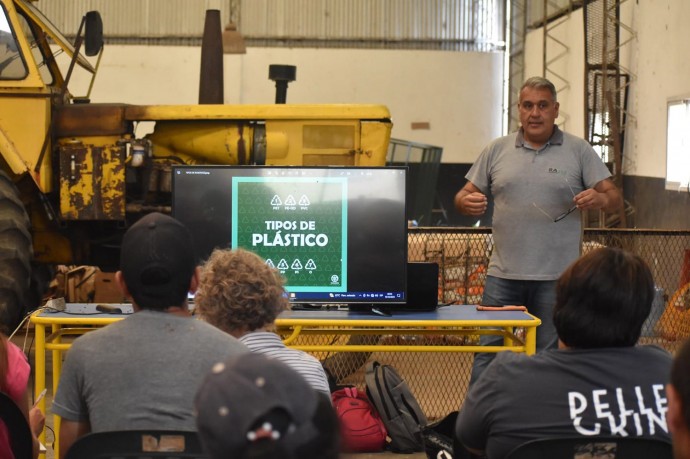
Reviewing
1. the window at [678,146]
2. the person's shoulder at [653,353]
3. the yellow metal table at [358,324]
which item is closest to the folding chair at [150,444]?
the person's shoulder at [653,353]

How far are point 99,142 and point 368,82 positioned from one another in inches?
436

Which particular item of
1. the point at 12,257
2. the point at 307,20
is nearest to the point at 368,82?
the point at 307,20

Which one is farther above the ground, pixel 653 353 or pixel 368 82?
pixel 368 82

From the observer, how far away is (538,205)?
4.74 meters

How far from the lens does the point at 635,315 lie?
250cm

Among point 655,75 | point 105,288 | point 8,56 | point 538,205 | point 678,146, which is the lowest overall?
point 105,288

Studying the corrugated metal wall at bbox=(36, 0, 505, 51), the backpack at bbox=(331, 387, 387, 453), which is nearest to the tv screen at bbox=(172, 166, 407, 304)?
the backpack at bbox=(331, 387, 387, 453)

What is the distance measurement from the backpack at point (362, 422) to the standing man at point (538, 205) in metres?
0.57

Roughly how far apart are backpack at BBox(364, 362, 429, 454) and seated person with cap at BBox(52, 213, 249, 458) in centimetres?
235

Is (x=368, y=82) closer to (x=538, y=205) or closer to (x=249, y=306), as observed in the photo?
(x=538, y=205)

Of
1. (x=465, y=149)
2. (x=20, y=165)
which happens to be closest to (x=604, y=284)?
(x=20, y=165)

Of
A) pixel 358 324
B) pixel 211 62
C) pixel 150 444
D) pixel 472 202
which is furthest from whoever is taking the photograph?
pixel 211 62

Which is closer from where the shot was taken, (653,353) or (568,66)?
(653,353)

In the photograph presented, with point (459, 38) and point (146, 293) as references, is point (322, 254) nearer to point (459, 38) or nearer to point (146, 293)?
point (146, 293)
